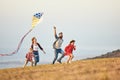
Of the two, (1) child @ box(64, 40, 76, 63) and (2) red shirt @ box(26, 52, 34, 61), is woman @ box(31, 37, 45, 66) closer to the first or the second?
(2) red shirt @ box(26, 52, 34, 61)

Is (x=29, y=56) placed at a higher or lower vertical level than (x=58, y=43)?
lower

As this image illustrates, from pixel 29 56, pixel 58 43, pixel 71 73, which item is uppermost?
pixel 58 43

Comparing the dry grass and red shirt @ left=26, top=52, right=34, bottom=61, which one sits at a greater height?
red shirt @ left=26, top=52, right=34, bottom=61

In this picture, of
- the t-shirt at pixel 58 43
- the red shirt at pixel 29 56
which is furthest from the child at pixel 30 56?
the t-shirt at pixel 58 43

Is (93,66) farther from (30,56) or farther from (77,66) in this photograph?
(30,56)

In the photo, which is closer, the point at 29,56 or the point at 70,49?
the point at 70,49

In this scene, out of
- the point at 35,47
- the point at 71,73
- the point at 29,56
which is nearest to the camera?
the point at 71,73

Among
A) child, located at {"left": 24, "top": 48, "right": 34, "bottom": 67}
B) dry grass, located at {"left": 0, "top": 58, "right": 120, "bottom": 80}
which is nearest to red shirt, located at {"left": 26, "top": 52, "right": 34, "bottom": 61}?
child, located at {"left": 24, "top": 48, "right": 34, "bottom": 67}

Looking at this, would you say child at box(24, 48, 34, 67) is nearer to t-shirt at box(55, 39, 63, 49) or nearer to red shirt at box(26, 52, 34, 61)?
red shirt at box(26, 52, 34, 61)

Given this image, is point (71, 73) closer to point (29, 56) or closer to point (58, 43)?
point (58, 43)

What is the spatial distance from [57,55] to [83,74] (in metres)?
5.33

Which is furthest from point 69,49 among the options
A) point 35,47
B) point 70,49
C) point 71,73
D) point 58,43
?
point 71,73

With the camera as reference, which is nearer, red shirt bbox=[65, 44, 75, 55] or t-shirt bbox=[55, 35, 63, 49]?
red shirt bbox=[65, 44, 75, 55]

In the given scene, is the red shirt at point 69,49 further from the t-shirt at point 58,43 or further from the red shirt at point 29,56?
the red shirt at point 29,56
